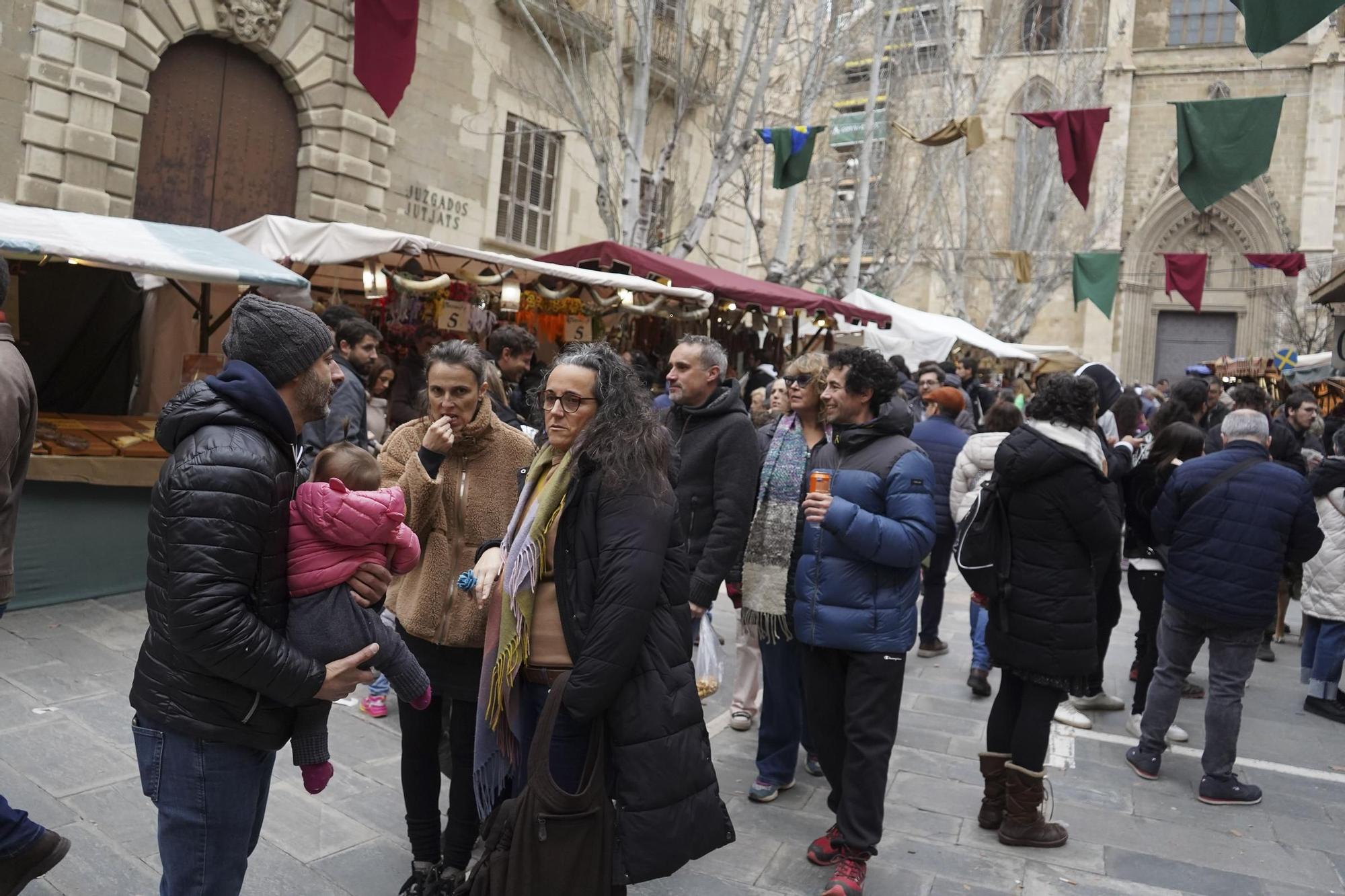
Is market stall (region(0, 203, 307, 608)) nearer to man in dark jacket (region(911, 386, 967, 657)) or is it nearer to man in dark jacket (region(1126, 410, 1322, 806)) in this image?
man in dark jacket (region(911, 386, 967, 657))

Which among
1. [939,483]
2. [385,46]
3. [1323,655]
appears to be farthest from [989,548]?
[385,46]

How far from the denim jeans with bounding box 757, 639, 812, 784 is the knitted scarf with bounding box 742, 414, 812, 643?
122 millimetres

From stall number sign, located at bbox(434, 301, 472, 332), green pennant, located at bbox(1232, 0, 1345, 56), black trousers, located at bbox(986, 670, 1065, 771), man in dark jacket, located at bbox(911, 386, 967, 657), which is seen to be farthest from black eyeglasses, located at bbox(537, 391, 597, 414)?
stall number sign, located at bbox(434, 301, 472, 332)

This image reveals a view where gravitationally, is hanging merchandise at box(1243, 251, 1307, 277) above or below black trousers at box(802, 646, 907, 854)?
above

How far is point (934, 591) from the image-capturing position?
7004mm

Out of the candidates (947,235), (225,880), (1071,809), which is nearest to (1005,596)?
(1071,809)

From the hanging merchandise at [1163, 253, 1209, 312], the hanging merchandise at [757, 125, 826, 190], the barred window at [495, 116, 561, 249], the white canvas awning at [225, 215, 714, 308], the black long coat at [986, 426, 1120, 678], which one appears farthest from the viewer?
the hanging merchandise at [1163, 253, 1209, 312]

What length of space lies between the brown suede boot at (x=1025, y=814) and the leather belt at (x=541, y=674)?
7.68 feet

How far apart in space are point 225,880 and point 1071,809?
3.76 meters

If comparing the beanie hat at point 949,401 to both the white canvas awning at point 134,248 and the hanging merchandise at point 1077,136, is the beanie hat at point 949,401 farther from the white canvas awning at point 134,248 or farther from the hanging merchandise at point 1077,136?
the hanging merchandise at point 1077,136

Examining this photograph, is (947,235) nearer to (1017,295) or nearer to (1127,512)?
(1017,295)

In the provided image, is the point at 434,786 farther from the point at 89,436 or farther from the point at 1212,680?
the point at 89,436

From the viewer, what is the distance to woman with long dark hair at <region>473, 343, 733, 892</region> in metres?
2.37

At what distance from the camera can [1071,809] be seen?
4504mm
